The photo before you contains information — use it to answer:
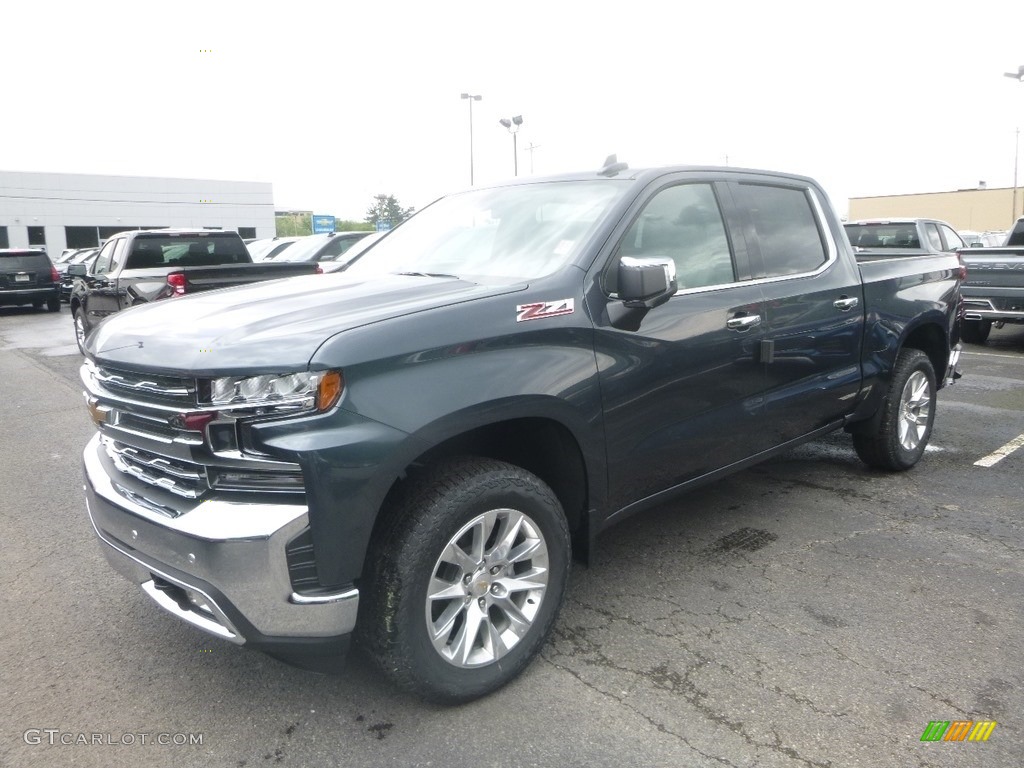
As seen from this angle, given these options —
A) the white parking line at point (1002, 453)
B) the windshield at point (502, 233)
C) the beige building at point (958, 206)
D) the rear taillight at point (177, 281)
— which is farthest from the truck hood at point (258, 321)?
the beige building at point (958, 206)

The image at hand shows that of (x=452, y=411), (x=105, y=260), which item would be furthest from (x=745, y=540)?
(x=105, y=260)

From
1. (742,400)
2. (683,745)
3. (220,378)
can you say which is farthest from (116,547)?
(742,400)

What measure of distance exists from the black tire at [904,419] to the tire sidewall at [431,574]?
9.60 ft

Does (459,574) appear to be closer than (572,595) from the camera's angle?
Yes

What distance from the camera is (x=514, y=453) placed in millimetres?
3277

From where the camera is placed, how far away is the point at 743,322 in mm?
3803

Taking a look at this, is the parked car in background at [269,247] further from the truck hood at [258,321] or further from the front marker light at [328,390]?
the front marker light at [328,390]

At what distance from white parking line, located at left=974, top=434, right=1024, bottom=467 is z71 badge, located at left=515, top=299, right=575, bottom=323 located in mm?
3935

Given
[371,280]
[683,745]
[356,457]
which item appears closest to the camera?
[356,457]

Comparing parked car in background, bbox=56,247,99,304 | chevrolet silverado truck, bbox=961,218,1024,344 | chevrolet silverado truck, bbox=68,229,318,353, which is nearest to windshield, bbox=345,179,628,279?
chevrolet silverado truck, bbox=68,229,318,353

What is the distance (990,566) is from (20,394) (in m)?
9.15

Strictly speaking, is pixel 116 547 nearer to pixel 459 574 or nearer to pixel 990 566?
pixel 459 574

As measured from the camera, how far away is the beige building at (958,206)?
203 ft

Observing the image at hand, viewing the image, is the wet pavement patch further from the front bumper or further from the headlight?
the headlight
